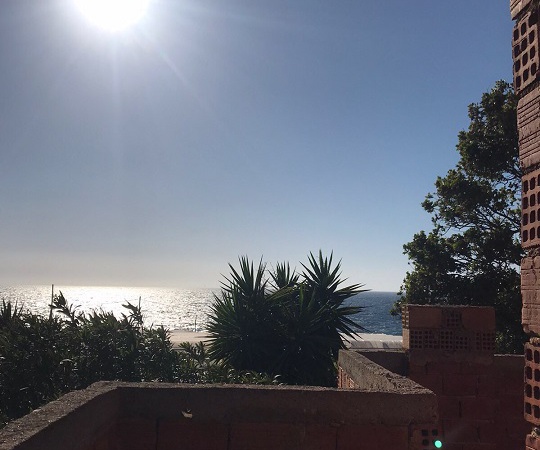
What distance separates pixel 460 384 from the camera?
717cm

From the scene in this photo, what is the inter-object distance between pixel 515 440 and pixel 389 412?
3.87 meters

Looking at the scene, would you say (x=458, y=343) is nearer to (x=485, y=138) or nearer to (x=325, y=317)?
(x=325, y=317)

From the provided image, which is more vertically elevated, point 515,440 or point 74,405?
point 74,405

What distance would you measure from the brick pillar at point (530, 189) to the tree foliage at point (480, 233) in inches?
507

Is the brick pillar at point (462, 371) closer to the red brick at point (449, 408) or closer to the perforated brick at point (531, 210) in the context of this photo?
the red brick at point (449, 408)

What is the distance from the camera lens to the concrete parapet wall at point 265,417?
14.1ft

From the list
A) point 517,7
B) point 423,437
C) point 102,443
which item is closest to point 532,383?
point 423,437

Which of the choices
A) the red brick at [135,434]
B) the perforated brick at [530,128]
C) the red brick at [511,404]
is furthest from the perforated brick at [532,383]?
the red brick at [511,404]

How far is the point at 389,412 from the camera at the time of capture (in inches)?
171

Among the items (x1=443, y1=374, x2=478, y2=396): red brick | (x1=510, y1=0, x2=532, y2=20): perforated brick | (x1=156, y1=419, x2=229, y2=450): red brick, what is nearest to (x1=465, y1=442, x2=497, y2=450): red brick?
(x1=443, y1=374, x2=478, y2=396): red brick

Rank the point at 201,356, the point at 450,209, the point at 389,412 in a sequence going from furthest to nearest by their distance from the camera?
the point at 450,209
the point at 201,356
the point at 389,412

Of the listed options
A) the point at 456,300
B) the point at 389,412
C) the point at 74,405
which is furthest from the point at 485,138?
the point at 74,405

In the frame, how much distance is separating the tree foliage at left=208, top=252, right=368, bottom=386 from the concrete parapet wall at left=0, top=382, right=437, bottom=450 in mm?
6729

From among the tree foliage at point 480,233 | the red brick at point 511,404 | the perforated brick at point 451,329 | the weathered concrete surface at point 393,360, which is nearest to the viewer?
the red brick at point 511,404
